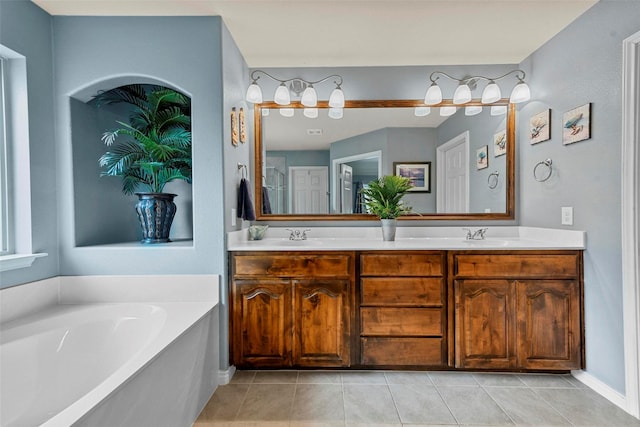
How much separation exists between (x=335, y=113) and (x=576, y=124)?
164cm

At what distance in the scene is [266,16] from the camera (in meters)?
1.98

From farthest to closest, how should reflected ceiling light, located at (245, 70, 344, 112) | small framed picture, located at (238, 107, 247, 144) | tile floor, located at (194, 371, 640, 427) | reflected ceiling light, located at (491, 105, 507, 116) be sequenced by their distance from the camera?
reflected ceiling light, located at (491, 105, 507, 116), reflected ceiling light, located at (245, 70, 344, 112), small framed picture, located at (238, 107, 247, 144), tile floor, located at (194, 371, 640, 427)

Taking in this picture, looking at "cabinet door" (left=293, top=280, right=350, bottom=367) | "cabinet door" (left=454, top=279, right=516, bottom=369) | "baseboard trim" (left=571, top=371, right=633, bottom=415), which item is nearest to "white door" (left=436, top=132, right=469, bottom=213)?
"cabinet door" (left=454, top=279, right=516, bottom=369)

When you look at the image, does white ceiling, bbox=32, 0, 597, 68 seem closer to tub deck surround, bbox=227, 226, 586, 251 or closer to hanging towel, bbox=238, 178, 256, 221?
hanging towel, bbox=238, 178, 256, 221

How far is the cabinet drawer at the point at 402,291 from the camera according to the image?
205cm

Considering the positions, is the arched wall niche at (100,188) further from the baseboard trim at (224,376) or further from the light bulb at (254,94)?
the baseboard trim at (224,376)

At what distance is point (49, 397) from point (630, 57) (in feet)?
11.0

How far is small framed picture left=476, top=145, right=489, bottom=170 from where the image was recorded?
2.62 m

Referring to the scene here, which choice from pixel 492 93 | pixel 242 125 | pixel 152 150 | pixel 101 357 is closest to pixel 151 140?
pixel 152 150

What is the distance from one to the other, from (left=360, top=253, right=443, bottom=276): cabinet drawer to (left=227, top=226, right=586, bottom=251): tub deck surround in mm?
58

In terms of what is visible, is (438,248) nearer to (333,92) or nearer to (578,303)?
(578,303)

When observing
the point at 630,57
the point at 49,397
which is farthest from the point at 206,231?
the point at 630,57

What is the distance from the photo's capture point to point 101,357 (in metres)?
1.65

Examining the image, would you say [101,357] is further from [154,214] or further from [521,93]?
[521,93]
